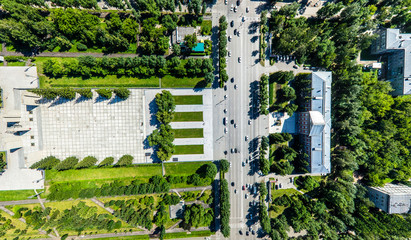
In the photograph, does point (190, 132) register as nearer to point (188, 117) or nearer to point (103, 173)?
point (188, 117)

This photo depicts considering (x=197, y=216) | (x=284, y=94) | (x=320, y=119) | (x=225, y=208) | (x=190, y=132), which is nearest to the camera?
(x=320, y=119)

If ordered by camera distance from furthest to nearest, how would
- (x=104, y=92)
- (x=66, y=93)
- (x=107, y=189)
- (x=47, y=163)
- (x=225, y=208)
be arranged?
(x=225, y=208), (x=107, y=189), (x=47, y=163), (x=104, y=92), (x=66, y=93)

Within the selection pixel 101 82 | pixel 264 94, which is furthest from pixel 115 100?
pixel 264 94

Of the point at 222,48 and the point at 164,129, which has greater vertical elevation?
the point at 222,48

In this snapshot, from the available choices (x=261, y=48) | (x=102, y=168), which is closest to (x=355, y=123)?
(x=261, y=48)

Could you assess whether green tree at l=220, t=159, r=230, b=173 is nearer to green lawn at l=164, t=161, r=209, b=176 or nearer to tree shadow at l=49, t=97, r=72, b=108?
green lawn at l=164, t=161, r=209, b=176

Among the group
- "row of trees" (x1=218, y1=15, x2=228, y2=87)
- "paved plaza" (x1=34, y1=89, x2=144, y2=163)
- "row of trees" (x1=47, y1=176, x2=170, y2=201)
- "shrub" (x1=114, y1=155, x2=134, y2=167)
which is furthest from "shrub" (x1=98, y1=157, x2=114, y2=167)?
"row of trees" (x1=218, y1=15, x2=228, y2=87)

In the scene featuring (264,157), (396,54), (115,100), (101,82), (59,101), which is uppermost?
(396,54)
